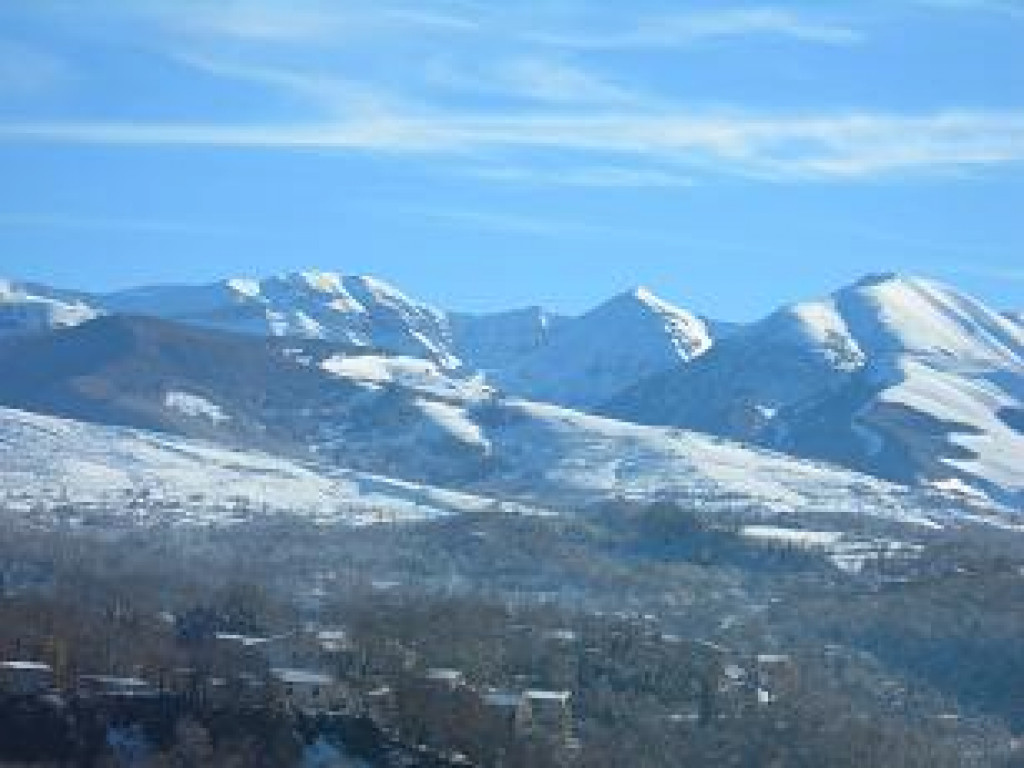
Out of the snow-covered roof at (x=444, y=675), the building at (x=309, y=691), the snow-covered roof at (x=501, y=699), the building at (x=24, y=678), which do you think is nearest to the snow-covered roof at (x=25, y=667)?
the building at (x=24, y=678)

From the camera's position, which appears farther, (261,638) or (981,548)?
(981,548)

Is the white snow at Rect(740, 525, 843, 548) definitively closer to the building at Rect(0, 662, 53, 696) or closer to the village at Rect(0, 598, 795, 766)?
the village at Rect(0, 598, 795, 766)

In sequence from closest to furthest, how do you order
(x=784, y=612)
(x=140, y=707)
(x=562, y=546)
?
(x=140, y=707) < (x=784, y=612) < (x=562, y=546)

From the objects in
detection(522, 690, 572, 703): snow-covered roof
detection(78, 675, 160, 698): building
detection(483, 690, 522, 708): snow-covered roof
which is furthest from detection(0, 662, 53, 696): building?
detection(522, 690, 572, 703): snow-covered roof

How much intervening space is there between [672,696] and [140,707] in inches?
1171

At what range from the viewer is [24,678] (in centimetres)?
8256

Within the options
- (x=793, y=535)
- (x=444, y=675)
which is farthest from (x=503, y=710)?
(x=793, y=535)

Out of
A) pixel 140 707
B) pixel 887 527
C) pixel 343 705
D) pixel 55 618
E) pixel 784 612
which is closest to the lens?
pixel 140 707

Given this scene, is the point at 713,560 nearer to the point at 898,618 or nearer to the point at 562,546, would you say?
the point at 562,546

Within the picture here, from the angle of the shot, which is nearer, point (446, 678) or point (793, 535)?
point (446, 678)

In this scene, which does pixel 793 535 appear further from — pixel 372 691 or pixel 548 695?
pixel 372 691

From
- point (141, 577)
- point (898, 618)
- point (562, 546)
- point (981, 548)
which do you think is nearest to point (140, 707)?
point (141, 577)

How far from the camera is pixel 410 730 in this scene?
8681 cm

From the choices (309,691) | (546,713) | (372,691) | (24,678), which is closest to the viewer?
(24,678)
